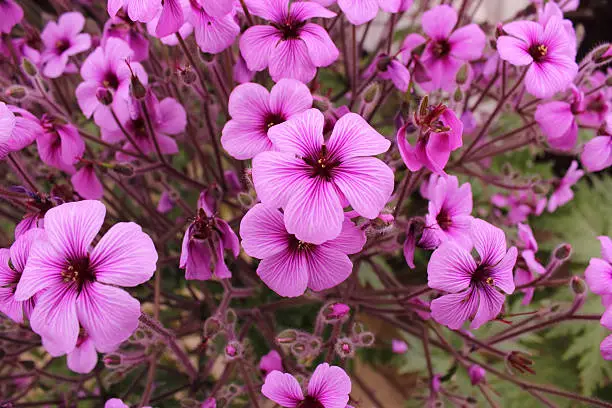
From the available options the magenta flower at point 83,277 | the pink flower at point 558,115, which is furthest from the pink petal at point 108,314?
the pink flower at point 558,115

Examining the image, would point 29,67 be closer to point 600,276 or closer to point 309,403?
point 309,403

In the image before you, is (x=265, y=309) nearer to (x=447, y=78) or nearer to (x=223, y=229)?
(x=223, y=229)

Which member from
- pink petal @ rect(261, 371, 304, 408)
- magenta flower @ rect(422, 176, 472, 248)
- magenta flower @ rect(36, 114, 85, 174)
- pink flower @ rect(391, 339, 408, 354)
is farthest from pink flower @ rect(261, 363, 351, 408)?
pink flower @ rect(391, 339, 408, 354)

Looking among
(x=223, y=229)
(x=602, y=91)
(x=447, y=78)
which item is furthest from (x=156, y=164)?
(x=602, y=91)

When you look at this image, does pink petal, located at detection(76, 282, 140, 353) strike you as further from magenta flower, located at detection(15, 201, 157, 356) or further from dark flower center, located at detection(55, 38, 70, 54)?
dark flower center, located at detection(55, 38, 70, 54)

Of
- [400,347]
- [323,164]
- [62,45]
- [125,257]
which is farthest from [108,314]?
[400,347]

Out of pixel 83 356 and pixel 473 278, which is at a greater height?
pixel 473 278
